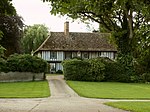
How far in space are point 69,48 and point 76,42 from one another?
99.8 inches

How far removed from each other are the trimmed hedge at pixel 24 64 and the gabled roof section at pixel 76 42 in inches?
891

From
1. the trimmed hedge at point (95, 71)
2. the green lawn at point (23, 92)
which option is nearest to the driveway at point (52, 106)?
the green lawn at point (23, 92)

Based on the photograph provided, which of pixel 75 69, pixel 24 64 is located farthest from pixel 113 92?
pixel 24 64

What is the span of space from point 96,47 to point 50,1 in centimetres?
6198

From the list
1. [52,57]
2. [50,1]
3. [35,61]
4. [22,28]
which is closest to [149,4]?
[50,1]

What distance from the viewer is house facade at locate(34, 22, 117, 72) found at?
7531 cm

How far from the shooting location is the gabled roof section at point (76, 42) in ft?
247

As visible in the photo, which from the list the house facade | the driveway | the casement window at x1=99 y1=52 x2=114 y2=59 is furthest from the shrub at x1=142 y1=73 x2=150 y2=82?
the driveway

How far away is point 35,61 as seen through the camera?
169 feet

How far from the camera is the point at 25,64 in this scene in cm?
5062

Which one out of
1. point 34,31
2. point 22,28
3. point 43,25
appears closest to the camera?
point 22,28

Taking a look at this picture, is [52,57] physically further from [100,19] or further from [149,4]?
[149,4]

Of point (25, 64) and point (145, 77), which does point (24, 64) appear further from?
point (145, 77)

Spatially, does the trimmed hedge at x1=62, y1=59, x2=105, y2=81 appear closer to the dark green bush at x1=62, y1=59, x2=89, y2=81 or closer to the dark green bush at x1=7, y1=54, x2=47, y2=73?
the dark green bush at x1=62, y1=59, x2=89, y2=81
